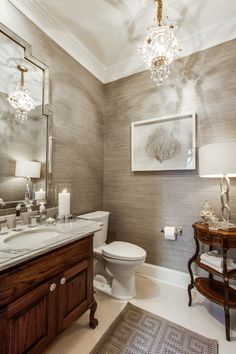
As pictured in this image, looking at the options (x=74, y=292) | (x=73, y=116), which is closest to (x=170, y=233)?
(x=74, y=292)

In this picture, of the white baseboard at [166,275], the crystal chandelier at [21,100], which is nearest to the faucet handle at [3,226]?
the crystal chandelier at [21,100]

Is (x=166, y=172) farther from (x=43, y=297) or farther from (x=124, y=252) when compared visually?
(x=43, y=297)

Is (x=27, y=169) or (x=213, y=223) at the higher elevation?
(x=27, y=169)

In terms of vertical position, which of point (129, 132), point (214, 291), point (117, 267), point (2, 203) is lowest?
point (214, 291)

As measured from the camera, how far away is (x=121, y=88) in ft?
7.83

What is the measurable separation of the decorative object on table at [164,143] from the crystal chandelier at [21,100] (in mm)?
1195

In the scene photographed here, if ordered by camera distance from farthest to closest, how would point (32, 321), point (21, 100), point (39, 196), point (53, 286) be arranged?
point (39, 196)
point (21, 100)
point (53, 286)
point (32, 321)

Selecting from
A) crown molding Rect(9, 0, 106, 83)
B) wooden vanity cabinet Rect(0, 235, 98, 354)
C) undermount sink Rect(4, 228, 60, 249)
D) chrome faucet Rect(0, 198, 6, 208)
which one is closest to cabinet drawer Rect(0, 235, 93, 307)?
wooden vanity cabinet Rect(0, 235, 98, 354)

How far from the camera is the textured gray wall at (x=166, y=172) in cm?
180

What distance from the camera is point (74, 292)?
48.1 inches

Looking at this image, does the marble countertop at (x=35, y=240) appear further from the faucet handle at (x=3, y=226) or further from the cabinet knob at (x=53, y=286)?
the cabinet knob at (x=53, y=286)

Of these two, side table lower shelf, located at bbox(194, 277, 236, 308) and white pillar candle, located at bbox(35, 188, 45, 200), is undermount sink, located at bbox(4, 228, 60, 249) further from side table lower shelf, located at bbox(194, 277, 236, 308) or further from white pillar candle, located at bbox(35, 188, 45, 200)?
side table lower shelf, located at bbox(194, 277, 236, 308)

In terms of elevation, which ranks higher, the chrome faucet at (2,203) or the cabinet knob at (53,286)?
the chrome faucet at (2,203)

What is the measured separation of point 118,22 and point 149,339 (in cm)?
272
